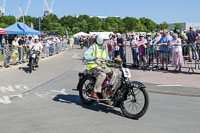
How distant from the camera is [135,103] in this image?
582 cm

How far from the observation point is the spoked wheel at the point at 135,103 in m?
5.60

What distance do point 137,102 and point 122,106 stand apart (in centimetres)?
39

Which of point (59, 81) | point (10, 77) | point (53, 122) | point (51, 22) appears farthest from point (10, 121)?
point (51, 22)

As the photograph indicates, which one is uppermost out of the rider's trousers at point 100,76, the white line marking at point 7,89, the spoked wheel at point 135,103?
the rider's trousers at point 100,76

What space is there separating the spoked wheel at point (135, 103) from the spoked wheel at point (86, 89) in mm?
1000

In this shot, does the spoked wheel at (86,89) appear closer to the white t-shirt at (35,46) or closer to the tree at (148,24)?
the white t-shirt at (35,46)

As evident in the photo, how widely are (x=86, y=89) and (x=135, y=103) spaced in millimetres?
1478

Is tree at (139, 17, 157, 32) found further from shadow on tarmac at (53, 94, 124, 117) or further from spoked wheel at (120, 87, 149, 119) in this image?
spoked wheel at (120, 87, 149, 119)

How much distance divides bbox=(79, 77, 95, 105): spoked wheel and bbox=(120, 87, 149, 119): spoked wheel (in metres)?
1.00

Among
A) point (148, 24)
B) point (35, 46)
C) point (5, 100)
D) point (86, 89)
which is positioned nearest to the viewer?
point (86, 89)

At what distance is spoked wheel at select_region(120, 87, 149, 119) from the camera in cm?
560

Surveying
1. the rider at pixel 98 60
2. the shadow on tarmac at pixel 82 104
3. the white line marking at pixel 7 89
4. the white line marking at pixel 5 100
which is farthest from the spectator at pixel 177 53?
the white line marking at pixel 5 100

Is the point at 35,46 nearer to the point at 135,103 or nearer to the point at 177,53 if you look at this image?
the point at 177,53

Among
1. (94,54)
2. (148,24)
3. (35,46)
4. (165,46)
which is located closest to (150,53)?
(165,46)
